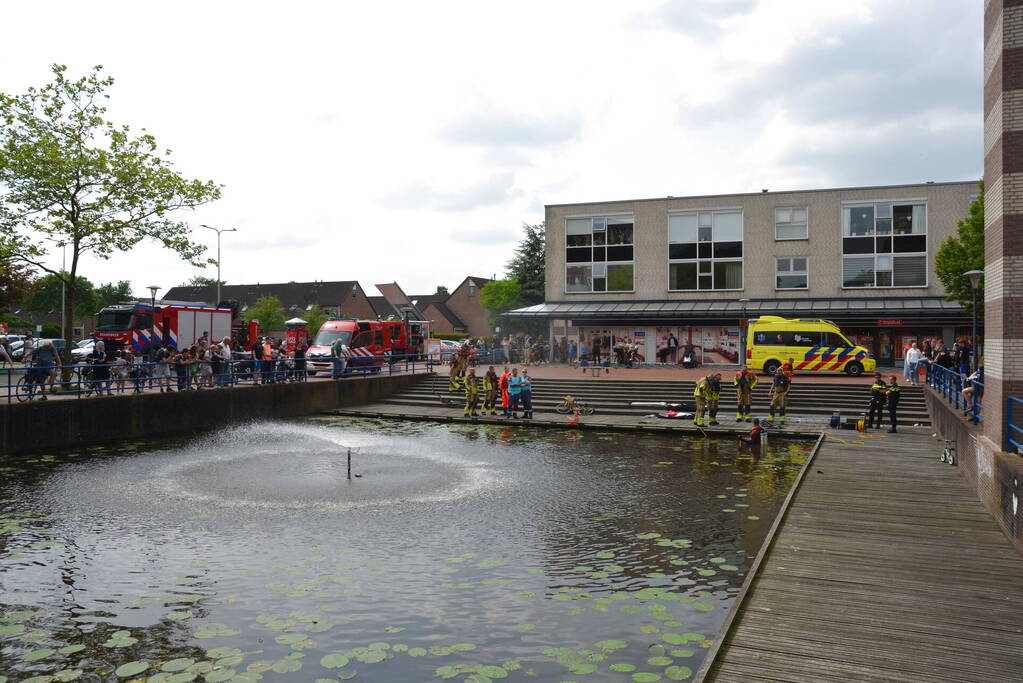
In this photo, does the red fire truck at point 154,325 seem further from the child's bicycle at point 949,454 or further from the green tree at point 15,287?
the child's bicycle at point 949,454

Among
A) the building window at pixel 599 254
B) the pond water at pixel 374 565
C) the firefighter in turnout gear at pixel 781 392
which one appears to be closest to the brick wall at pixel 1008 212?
the pond water at pixel 374 565

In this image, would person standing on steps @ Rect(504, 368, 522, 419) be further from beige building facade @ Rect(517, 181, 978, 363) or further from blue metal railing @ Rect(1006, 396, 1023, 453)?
beige building facade @ Rect(517, 181, 978, 363)

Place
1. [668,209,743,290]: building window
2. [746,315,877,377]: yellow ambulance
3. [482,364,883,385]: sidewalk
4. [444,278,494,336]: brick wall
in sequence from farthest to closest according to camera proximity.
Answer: [444,278,494,336]: brick wall < [668,209,743,290]: building window < [746,315,877,377]: yellow ambulance < [482,364,883,385]: sidewalk

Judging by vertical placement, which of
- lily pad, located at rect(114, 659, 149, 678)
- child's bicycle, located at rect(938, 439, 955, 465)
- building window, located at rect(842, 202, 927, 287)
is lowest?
lily pad, located at rect(114, 659, 149, 678)

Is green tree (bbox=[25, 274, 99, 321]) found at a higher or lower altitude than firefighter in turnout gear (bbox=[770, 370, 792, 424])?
higher

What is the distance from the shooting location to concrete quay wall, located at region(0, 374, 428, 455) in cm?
1880

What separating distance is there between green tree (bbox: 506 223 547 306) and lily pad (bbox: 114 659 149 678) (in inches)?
2550

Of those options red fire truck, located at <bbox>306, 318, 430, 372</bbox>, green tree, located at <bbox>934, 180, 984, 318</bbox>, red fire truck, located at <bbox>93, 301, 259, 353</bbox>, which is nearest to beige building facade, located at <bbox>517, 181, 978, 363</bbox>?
green tree, located at <bbox>934, 180, 984, 318</bbox>

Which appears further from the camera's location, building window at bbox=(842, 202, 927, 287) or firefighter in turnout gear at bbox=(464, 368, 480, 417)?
building window at bbox=(842, 202, 927, 287)

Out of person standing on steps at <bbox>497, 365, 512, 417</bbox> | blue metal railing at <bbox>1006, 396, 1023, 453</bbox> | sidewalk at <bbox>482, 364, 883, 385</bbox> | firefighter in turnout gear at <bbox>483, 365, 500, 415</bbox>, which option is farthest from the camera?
sidewalk at <bbox>482, 364, 883, 385</bbox>

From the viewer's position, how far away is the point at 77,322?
94.6 meters

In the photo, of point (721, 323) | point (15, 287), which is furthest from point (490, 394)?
point (15, 287)

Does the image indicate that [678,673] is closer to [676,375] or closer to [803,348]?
[676,375]

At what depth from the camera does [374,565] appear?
30.4 feet
